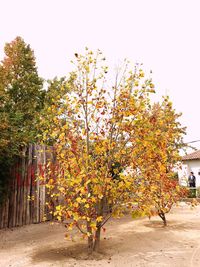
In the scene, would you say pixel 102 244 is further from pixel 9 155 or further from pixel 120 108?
pixel 9 155

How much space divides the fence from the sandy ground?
351mm

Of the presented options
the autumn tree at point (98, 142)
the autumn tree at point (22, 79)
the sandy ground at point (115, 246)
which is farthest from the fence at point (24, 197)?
the autumn tree at point (22, 79)

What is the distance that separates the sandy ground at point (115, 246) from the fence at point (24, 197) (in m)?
0.35

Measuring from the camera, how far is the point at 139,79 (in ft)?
16.9

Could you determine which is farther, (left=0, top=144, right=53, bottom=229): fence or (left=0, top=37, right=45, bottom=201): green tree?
(left=0, top=37, right=45, bottom=201): green tree

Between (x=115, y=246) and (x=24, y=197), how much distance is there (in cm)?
388

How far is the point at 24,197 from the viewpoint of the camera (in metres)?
8.25

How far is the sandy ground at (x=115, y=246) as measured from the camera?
462 cm

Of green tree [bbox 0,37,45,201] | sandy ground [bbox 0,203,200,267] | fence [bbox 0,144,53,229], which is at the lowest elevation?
sandy ground [bbox 0,203,200,267]

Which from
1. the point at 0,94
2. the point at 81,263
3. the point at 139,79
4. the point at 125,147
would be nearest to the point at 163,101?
the point at 139,79

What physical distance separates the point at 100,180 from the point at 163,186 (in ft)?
10.6

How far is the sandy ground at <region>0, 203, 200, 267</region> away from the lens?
15.2 feet

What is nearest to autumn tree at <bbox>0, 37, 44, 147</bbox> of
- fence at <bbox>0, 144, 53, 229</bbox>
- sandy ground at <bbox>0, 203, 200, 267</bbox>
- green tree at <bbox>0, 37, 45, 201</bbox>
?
green tree at <bbox>0, 37, 45, 201</bbox>

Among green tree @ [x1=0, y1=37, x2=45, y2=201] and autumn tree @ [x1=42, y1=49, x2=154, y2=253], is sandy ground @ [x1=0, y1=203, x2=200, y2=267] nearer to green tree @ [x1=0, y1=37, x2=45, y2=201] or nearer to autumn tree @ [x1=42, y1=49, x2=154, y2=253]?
autumn tree @ [x1=42, y1=49, x2=154, y2=253]
